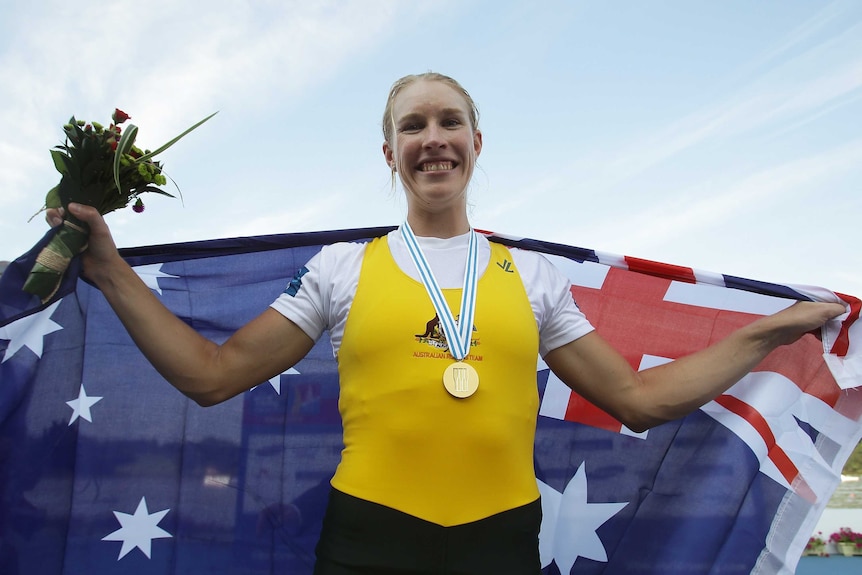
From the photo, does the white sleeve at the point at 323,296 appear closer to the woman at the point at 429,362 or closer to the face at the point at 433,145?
the woman at the point at 429,362

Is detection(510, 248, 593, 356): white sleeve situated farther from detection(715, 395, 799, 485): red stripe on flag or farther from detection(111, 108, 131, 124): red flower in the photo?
detection(111, 108, 131, 124): red flower

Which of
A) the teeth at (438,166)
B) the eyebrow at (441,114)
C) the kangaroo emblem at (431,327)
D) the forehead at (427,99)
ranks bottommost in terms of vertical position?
the kangaroo emblem at (431,327)

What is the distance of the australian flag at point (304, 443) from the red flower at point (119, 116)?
31.8 inches

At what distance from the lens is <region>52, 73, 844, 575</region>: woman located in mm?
2027

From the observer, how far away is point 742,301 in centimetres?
338

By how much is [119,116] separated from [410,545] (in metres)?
1.63

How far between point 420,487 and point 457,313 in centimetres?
55

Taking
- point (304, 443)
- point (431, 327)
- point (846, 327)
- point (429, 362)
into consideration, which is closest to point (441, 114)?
point (431, 327)

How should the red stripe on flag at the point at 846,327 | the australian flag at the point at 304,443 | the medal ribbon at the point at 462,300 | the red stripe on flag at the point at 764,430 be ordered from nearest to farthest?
the medal ribbon at the point at 462,300 → the australian flag at the point at 304,443 → the red stripe on flag at the point at 846,327 → the red stripe on flag at the point at 764,430

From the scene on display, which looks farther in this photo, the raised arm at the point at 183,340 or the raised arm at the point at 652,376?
A: the raised arm at the point at 652,376

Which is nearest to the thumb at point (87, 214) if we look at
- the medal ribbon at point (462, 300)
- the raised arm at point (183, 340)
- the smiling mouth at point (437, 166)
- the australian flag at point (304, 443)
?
the raised arm at point (183, 340)

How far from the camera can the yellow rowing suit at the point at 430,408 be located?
6.71 feet

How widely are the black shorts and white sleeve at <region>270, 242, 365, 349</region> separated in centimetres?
58

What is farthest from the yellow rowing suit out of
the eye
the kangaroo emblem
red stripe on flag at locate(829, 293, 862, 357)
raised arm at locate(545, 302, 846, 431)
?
red stripe on flag at locate(829, 293, 862, 357)
